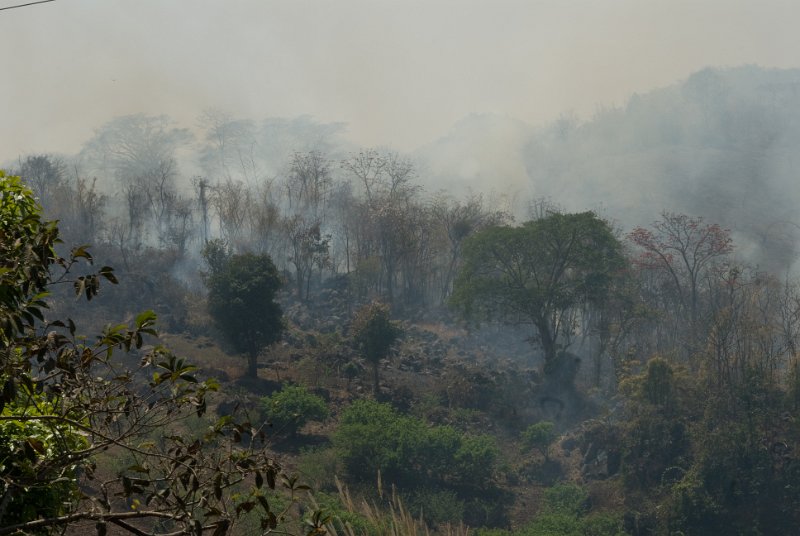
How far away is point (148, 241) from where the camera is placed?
41500 mm

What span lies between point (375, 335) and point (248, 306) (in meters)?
3.69

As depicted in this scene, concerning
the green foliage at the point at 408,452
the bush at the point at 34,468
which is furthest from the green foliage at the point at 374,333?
the bush at the point at 34,468

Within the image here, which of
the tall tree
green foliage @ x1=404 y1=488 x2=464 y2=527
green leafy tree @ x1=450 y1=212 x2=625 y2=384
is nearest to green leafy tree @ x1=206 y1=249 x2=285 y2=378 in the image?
green leafy tree @ x1=450 y1=212 x2=625 y2=384

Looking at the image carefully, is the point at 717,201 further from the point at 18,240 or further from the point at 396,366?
the point at 18,240

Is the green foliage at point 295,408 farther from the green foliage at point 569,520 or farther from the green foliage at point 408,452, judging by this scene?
the green foliage at point 569,520

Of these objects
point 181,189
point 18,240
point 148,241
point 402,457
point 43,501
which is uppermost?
point 181,189

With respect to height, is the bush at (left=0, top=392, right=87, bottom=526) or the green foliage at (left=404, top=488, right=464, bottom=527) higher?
the bush at (left=0, top=392, right=87, bottom=526)

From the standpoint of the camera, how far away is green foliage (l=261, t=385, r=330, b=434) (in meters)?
17.8

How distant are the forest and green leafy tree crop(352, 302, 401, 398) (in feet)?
0.24

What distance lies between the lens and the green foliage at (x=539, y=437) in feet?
64.4

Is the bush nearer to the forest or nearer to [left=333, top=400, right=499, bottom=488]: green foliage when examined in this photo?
the forest

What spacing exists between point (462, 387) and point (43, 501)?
61.1ft

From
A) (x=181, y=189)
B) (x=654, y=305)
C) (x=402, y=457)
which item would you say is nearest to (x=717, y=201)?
(x=654, y=305)

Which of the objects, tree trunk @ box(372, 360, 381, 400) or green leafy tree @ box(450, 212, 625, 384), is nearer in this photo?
tree trunk @ box(372, 360, 381, 400)
